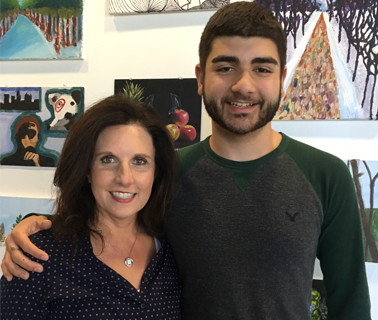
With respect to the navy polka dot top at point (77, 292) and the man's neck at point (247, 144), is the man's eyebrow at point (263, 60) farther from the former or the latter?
the navy polka dot top at point (77, 292)

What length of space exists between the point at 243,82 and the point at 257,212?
41 cm

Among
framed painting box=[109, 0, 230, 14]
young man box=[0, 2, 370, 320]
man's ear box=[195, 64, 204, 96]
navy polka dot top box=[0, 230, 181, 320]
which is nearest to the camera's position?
navy polka dot top box=[0, 230, 181, 320]

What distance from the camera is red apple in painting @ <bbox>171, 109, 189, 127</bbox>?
1.75 meters

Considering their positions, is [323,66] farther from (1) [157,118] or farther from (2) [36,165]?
(2) [36,165]

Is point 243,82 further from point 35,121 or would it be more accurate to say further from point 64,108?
point 35,121

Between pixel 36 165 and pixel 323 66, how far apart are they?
1.56m

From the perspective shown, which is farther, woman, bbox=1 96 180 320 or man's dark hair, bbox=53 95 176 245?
man's dark hair, bbox=53 95 176 245

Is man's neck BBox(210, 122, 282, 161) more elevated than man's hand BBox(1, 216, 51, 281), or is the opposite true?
man's neck BBox(210, 122, 282, 161)

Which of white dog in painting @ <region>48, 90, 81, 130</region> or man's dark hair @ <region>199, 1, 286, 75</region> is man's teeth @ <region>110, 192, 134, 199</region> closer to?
man's dark hair @ <region>199, 1, 286, 75</region>

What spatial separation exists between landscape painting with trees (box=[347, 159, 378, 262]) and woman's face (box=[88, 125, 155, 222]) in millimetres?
994

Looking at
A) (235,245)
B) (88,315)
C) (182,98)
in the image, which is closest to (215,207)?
(235,245)

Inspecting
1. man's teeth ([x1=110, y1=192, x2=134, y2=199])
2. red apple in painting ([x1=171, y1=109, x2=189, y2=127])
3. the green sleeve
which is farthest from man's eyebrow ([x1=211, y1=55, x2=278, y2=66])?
red apple in painting ([x1=171, y1=109, x2=189, y2=127])

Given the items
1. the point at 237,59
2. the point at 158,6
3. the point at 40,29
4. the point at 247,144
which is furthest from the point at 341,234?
the point at 40,29

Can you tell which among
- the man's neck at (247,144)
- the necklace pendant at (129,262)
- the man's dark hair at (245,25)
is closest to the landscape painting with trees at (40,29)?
the man's dark hair at (245,25)
